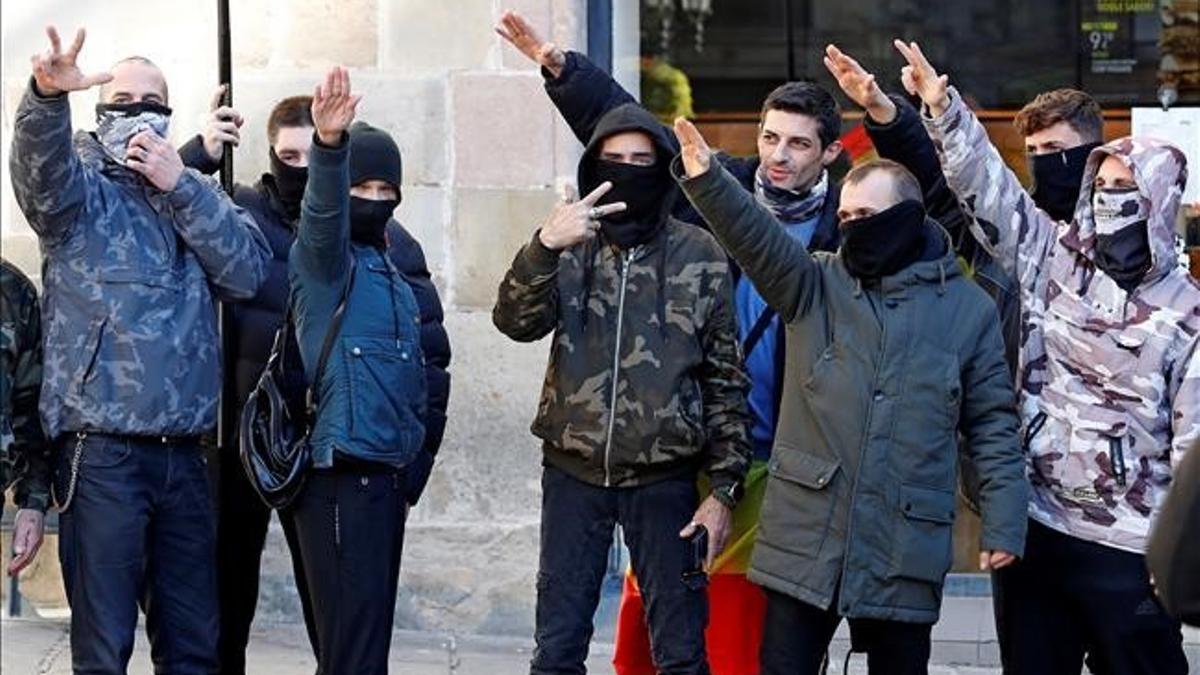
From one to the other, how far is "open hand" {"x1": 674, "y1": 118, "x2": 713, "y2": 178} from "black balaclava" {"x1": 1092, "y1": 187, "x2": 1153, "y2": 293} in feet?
3.27

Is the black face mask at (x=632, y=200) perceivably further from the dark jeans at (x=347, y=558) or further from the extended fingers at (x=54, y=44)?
the extended fingers at (x=54, y=44)

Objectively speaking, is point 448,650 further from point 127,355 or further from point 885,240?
point 885,240

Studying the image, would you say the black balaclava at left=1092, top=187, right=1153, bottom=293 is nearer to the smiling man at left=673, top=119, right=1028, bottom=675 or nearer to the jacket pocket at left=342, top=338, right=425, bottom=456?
the smiling man at left=673, top=119, right=1028, bottom=675

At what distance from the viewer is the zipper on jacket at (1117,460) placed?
587 centimetres

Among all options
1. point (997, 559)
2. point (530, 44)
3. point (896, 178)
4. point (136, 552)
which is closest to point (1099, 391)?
point (997, 559)

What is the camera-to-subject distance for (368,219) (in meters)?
6.32

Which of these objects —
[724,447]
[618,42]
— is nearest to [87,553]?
[724,447]

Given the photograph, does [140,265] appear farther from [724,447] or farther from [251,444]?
[724,447]

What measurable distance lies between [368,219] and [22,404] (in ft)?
3.29

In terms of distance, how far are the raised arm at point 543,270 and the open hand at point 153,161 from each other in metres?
0.90

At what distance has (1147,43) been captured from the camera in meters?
8.51

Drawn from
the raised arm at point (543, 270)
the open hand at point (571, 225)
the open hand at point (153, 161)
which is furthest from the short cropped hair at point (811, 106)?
the open hand at point (153, 161)

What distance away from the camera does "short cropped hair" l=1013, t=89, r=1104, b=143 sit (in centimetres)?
625

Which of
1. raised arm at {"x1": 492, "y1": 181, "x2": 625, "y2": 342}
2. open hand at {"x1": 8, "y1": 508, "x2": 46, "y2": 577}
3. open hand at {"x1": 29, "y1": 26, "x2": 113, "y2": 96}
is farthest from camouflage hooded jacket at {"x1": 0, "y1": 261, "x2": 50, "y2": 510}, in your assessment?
raised arm at {"x1": 492, "y1": 181, "x2": 625, "y2": 342}
